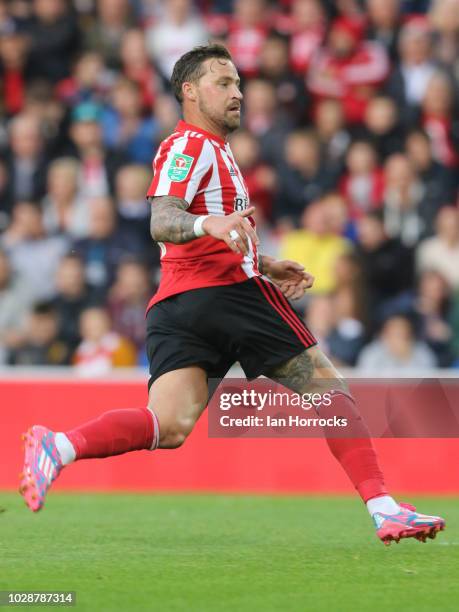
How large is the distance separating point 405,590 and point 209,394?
1.46 meters

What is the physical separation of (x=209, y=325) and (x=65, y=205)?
22.2 feet

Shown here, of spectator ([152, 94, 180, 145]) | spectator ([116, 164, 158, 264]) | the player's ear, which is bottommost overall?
the player's ear

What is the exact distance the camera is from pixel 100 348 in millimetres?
10922

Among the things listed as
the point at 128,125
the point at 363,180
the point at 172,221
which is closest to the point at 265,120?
the point at 363,180

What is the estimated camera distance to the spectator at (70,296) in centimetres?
1123

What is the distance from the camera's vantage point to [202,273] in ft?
19.0

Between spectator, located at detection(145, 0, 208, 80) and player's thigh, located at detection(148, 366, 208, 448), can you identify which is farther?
spectator, located at detection(145, 0, 208, 80)

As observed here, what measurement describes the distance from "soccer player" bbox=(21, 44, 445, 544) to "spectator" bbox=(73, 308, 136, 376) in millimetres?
4995

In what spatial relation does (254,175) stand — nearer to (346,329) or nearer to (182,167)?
(346,329)

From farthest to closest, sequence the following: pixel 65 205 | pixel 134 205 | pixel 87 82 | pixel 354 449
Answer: pixel 87 82
pixel 65 205
pixel 134 205
pixel 354 449

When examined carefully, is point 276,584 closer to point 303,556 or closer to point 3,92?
point 303,556

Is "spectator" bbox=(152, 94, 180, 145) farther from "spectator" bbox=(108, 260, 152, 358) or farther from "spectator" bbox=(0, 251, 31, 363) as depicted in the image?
"spectator" bbox=(0, 251, 31, 363)

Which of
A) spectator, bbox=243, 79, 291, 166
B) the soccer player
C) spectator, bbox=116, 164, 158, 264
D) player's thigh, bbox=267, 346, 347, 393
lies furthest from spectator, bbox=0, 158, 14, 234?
player's thigh, bbox=267, 346, 347, 393

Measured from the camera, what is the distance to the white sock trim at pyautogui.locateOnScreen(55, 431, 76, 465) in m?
5.42
